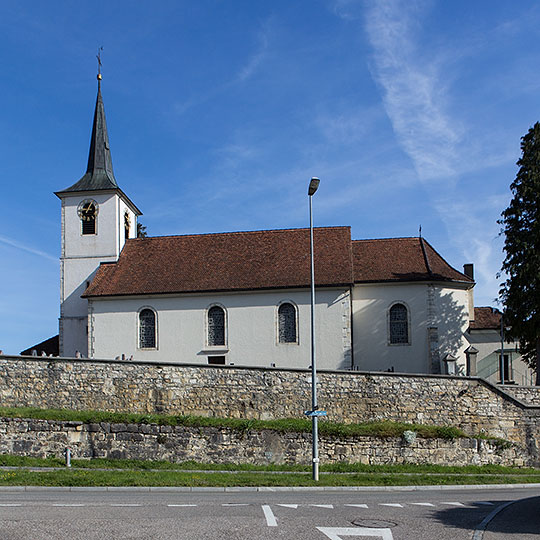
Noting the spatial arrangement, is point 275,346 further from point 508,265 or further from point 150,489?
point 150,489

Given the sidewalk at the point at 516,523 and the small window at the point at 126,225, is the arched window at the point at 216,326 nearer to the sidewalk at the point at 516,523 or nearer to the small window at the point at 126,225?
the small window at the point at 126,225

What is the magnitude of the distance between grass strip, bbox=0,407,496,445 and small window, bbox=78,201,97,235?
64.2 ft

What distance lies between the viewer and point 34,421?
84.4ft

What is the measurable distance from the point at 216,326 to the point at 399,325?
1075cm

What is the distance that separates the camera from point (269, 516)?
12.6m

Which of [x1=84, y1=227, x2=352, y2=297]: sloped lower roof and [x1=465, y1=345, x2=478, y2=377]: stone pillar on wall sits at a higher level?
[x1=84, y1=227, x2=352, y2=297]: sloped lower roof

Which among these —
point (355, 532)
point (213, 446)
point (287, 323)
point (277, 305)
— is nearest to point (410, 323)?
point (287, 323)

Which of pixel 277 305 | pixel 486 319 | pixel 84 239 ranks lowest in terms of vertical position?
pixel 486 319

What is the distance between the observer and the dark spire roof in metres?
46.3

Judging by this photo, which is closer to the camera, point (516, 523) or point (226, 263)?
point (516, 523)

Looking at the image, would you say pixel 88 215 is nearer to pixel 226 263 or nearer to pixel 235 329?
pixel 226 263

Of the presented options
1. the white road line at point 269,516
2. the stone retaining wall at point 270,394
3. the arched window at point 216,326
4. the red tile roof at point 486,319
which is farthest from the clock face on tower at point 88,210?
the white road line at point 269,516

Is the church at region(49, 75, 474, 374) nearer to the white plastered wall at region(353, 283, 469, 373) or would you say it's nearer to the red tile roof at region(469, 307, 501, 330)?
the white plastered wall at region(353, 283, 469, 373)

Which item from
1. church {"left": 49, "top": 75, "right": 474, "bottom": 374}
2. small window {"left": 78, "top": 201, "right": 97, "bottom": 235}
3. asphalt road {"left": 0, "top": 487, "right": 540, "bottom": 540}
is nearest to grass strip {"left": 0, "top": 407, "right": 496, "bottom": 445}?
church {"left": 49, "top": 75, "right": 474, "bottom": 374}
